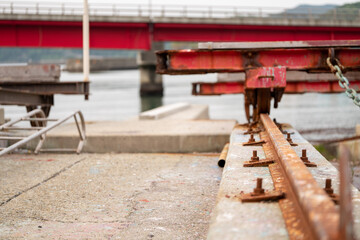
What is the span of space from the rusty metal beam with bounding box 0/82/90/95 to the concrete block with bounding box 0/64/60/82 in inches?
10.7

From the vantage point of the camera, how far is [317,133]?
54.1 feet

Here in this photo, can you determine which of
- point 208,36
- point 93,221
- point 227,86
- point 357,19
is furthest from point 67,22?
point 93,221

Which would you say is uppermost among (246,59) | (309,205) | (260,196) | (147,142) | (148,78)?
(246,59)

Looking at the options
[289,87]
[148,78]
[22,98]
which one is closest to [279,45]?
[289,87]

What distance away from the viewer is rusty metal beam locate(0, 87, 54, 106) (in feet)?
31.3

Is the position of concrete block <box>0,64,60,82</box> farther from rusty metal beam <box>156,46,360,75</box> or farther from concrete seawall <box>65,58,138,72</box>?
concrete seawall <box>65,58,138,72</box>

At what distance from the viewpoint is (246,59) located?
7.23 metres

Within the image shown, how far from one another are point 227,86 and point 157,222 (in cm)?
727

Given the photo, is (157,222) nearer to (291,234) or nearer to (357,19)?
(291,234)

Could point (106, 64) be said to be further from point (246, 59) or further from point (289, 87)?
point (246, 59)

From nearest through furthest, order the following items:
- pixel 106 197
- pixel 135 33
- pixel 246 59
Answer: pixel 106 197 → pixel 246 59 → pixel 135 33

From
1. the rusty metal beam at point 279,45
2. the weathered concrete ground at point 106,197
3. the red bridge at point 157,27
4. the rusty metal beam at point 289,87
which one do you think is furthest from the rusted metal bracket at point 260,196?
the red bridge at point 157,27

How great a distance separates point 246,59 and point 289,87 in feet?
12.7

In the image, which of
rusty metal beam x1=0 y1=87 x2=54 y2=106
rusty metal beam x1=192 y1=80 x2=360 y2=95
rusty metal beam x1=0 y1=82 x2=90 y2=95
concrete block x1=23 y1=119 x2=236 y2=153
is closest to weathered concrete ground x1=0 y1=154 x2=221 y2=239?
concrete block x1=23 y1=119 x2=236 y2=153
